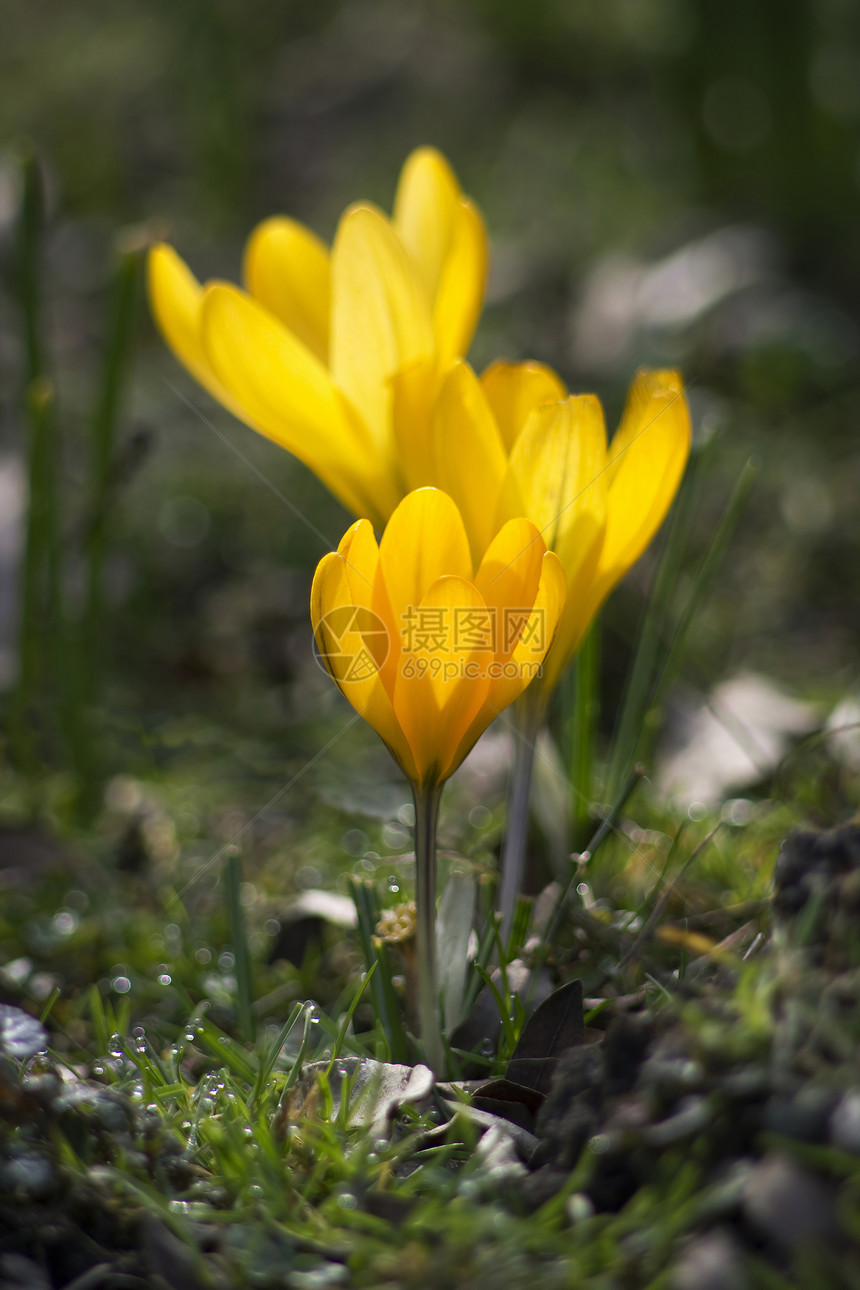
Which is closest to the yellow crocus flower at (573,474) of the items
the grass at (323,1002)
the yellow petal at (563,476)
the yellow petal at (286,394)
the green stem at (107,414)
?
the yellow petal at (563,476)

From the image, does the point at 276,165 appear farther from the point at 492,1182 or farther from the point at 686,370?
the point at 492,1182

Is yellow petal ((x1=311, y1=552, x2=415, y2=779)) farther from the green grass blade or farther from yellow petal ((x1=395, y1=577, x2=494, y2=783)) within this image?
the green grass blade

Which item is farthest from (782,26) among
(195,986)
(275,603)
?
(195,986)

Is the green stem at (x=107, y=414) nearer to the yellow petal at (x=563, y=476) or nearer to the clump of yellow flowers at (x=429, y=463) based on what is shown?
the clump of yellow flowers at (x=429, y=463)

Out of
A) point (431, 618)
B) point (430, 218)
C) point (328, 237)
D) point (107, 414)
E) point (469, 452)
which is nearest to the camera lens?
point (431, 618)

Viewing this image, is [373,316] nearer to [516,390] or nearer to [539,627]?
[516,390]

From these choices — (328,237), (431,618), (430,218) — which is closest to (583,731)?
(431,618)
